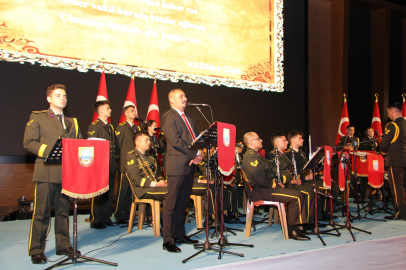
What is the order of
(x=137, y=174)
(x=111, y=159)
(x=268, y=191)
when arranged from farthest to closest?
(x=111, y=159)
(x=137, y=174)
(x=268, y=191)

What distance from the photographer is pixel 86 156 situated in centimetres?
282

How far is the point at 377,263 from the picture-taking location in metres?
3.49

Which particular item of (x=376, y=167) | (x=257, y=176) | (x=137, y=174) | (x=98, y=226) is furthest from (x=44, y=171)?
(x=376, y=167)

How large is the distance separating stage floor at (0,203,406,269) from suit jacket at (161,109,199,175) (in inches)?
32.8

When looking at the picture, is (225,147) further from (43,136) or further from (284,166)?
(284,166)

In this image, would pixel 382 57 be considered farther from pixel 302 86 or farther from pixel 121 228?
pixel 121 228

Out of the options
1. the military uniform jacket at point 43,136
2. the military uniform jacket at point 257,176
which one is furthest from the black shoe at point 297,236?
the military uniform jacket at point 43,136

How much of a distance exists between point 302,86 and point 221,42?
8.25ft

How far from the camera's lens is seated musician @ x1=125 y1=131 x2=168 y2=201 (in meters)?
4.13

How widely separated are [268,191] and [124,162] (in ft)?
7.28

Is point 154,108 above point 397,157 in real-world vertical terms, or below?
above

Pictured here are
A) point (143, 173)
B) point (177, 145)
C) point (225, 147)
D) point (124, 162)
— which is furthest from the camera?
point (124, 162)

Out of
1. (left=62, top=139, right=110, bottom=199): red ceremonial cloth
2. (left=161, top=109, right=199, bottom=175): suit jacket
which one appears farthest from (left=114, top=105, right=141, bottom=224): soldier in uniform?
(left=62, top=139, right=110, bottom=199): red ceremonial cloth

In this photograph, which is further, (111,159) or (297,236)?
(111,159)
